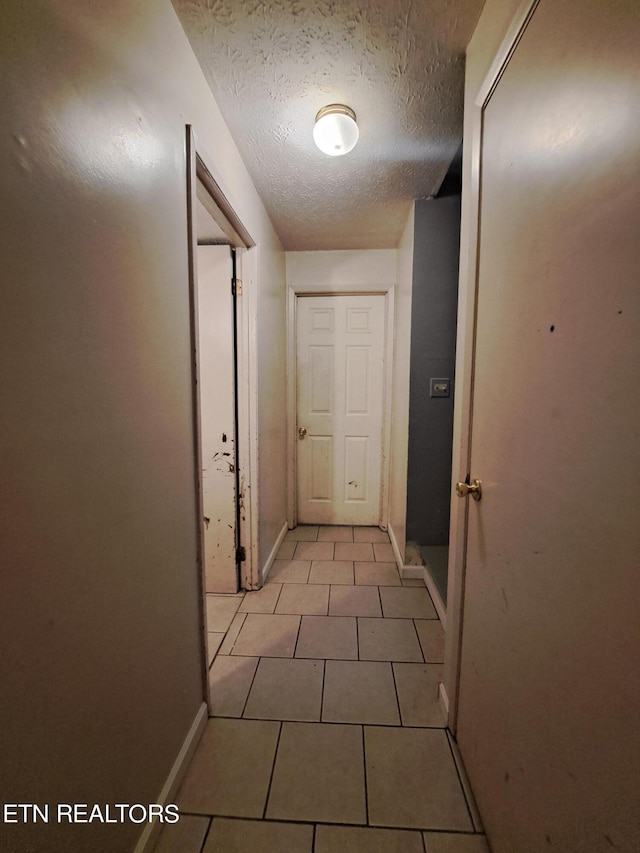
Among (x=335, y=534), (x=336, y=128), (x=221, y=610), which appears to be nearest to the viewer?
(x=336, y=128)

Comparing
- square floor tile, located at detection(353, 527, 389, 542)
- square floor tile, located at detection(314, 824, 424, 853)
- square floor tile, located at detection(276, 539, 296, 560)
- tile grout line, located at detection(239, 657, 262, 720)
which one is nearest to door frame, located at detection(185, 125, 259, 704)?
square floor tile, located at detection(276, 539, 296, 560)

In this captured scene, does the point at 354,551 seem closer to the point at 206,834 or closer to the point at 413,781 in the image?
the point at 413,781

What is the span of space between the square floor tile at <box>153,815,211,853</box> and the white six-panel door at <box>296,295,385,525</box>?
6.96 ft

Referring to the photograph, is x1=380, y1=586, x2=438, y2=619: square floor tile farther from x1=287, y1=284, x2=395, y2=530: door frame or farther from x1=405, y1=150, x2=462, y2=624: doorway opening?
x1=287, y1=284, x2=395, y2=530: door frame

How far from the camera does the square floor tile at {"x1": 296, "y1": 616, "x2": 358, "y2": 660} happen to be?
61.7 inches

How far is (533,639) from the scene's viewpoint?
71 cm

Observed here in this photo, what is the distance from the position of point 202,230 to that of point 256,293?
406 mm

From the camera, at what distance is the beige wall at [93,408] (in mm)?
518

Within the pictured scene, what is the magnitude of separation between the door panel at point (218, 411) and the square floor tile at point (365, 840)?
48.5 inches

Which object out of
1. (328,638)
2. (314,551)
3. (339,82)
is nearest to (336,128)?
(339,82)

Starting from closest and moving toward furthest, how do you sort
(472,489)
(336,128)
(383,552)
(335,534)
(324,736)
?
1. (472,489)
2. (324,736)
3. (336,128)
4. (383,552)
5. (335,534)

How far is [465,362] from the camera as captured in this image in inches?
43.8

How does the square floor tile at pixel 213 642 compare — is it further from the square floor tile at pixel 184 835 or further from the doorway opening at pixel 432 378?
the doorway opening at pixel 432 378

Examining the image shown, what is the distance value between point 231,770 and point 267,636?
1.95 feet
